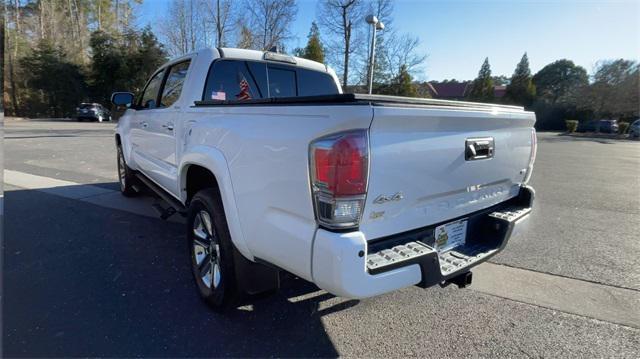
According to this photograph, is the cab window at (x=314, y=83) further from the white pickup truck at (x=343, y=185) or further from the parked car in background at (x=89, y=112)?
the parked car in background at (x=89, y=112)

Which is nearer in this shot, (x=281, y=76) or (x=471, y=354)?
(x=471, y=354)

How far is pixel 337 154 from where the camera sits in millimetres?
1653

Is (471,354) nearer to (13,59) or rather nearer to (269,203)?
(269,203)

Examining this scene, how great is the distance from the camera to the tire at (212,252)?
2.41 metres

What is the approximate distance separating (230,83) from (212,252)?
5.46 ft

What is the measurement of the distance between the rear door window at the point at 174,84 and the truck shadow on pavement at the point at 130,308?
164 centimetres

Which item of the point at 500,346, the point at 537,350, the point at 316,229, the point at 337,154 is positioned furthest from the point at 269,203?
the point at 537,350

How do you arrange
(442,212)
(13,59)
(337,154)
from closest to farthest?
(337,154) < (442,212) < (13,59)

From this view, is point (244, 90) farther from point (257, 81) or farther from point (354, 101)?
point (354, 101)

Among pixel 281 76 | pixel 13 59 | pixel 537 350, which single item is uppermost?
pixel 13 59

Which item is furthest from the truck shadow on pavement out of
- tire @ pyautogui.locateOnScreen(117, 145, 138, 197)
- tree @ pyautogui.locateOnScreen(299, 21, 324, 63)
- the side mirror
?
tree @ pyautogui.locateOnScreen(299, 21, 324, 63)

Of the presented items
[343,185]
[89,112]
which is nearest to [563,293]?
[343,185]

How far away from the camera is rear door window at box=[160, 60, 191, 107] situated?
353 cm

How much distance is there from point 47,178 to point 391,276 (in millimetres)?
8183
